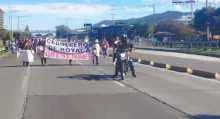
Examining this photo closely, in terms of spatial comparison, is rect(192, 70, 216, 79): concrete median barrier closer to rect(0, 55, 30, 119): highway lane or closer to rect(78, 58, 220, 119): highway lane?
rect(78, 58, 220, 119): highway lane

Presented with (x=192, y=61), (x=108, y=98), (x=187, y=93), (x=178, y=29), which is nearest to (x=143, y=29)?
(x=178, y=29)

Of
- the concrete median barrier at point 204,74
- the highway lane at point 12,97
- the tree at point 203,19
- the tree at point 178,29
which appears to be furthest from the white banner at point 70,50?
the tree at point 178,29

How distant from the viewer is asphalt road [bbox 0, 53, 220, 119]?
34.0ft

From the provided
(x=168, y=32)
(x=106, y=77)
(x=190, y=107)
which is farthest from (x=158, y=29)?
(x=190, y=107)

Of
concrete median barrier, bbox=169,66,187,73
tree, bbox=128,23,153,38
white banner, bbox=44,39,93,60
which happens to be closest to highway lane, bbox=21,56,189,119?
concrete median barrier, bbox=169,66,187,73

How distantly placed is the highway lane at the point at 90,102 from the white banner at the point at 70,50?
12.2 m

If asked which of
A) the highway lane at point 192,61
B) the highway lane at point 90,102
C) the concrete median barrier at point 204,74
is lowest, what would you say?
the highway lane at point 90,102

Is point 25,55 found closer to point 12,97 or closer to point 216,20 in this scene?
point 12,97

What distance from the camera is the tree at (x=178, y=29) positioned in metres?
102

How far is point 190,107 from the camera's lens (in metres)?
11.2

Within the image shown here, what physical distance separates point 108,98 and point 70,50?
17.4 metres

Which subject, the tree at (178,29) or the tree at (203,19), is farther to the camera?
the tree at (178,29)

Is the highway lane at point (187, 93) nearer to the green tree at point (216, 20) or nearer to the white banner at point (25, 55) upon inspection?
the white banner at point (25, 55)

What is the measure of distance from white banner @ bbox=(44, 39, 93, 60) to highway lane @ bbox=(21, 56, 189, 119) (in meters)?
12.2
